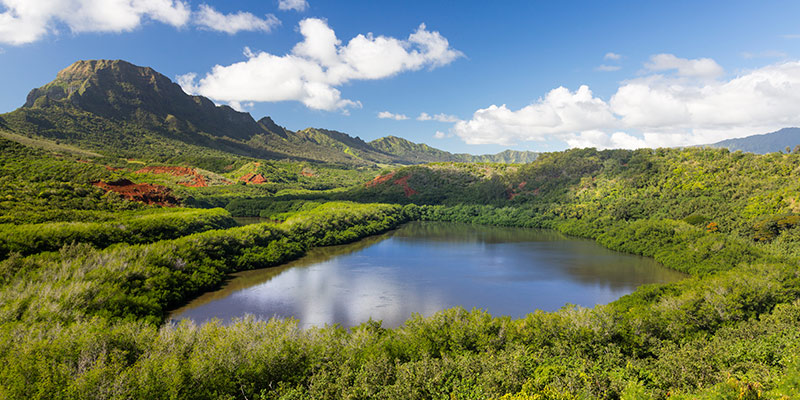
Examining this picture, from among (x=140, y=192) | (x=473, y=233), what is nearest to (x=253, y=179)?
(x=140, y=192)

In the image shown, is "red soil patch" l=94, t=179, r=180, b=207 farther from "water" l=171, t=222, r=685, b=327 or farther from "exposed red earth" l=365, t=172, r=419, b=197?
"exposed red earth" l=365, t=172, r=419, b=197

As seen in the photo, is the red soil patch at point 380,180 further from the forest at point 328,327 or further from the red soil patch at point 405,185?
the forest at point 328,327

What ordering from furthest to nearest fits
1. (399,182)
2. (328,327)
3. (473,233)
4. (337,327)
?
(399,182) → (473,233) → (337,327) → (328,327)

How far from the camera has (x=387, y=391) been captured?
60.8 feet

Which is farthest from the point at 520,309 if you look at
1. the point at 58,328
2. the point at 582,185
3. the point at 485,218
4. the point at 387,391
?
the point at 582,185

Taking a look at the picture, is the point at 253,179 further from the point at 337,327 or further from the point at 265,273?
the point at 337,327

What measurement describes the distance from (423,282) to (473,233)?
4980 centimetres

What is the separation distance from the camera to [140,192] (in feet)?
252

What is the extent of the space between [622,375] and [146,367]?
22443 mm

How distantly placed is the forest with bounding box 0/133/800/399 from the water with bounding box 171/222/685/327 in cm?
337

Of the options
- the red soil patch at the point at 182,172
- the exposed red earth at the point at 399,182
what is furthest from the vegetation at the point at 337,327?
the exposed red earth at the point at 399,182

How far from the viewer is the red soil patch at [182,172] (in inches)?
5349

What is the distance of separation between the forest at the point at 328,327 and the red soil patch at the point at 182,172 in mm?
61263

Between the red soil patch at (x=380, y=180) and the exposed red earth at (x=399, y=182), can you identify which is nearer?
the exposed red earth at (x=399, y=182)
